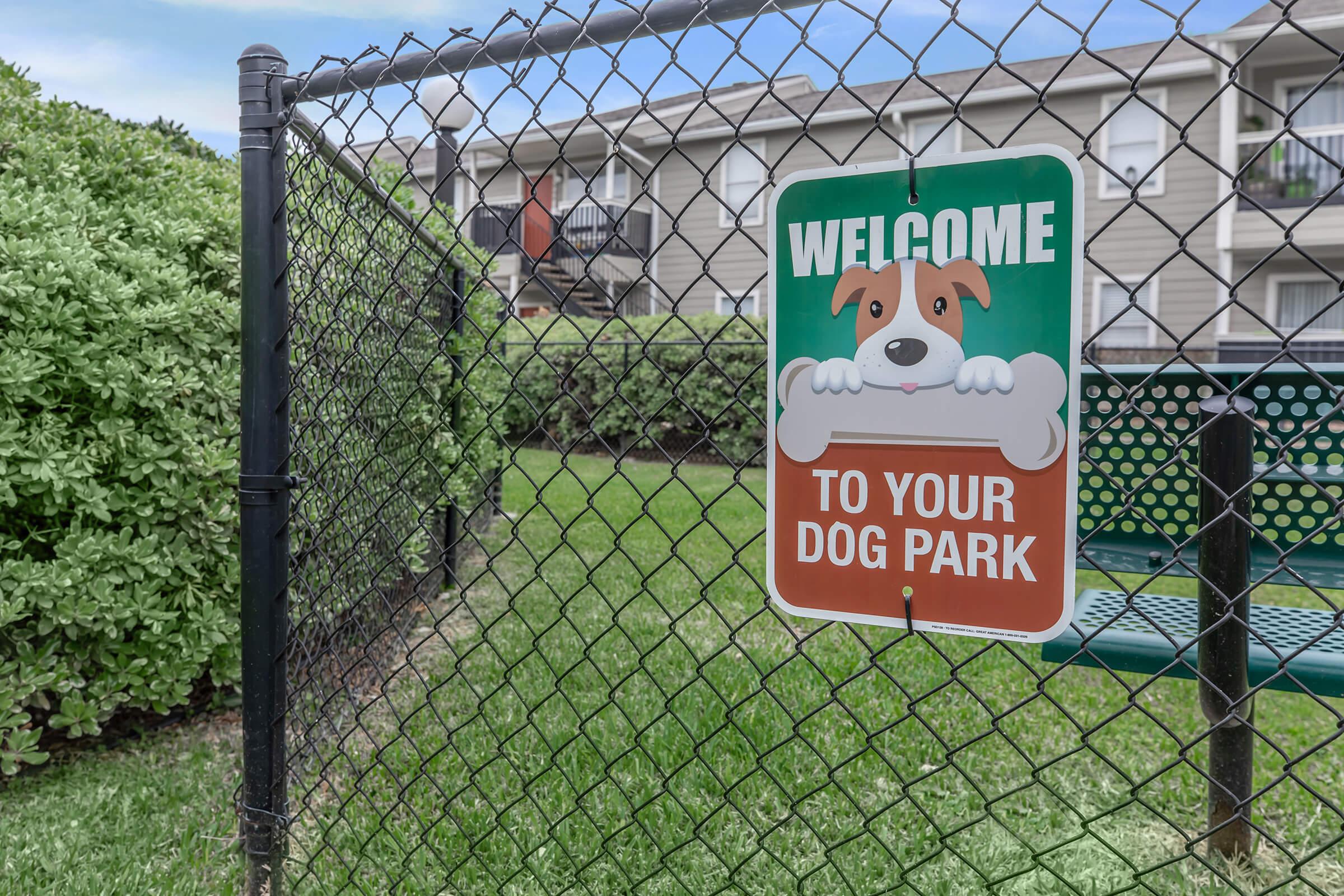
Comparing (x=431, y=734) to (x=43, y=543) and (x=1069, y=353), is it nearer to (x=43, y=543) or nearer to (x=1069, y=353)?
(x=43, y=543)

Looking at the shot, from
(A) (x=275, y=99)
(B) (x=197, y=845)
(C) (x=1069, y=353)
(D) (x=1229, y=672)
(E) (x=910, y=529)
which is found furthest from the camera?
(B) (x=197, y=845)

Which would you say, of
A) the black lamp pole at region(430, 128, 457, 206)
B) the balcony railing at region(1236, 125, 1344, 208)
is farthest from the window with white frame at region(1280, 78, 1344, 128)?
the black lamp pole at region(430, 128, 457, 206)

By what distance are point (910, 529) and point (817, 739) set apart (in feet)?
5.56

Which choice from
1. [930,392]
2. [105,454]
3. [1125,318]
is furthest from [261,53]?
[1125,318]

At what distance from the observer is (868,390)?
54.3 inches

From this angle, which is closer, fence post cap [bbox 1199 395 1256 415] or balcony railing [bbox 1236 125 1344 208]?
fence post cap [bbox 1199 395 1256 415]

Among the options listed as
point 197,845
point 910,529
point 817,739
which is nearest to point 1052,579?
point 910,529

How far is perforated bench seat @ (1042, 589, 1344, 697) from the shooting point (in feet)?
5.55

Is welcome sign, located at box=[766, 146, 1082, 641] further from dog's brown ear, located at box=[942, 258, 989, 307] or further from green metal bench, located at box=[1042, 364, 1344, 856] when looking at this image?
green metal bench, located at box=[1042, 364, 1344, 856]

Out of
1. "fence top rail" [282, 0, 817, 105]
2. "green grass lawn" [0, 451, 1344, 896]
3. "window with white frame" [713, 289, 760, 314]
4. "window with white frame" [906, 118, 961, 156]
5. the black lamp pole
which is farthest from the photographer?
"window with white frame" [713, 289, 760, 314]

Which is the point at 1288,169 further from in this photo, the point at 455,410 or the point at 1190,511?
the point at 1190,511

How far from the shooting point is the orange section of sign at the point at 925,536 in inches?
50.6

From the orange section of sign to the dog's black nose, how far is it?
13cm

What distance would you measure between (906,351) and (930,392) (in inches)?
2.9
